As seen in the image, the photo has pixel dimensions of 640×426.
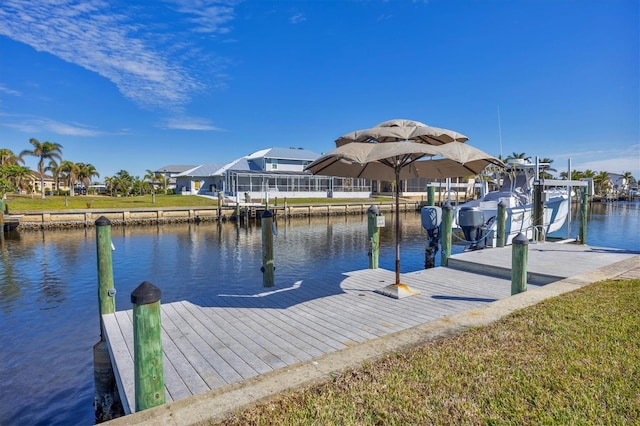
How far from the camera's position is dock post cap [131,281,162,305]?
119 inches

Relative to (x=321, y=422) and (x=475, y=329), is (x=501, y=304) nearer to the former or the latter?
(x=475, y=329)

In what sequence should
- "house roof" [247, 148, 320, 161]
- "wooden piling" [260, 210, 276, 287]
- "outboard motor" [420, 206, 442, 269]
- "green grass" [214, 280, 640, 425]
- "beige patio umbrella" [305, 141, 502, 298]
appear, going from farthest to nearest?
1. "house roof" [247, 148, 320, 161]
2. "outboard motor" [420, 206, 442, 269]
3. "wooden piling" [260, 210, 276, 287]
4. "beige patio umbrella" [305, 141, 502, 298]
5. "green grass" [214, 280, 640, 425]

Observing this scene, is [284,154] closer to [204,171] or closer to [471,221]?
[204,171]

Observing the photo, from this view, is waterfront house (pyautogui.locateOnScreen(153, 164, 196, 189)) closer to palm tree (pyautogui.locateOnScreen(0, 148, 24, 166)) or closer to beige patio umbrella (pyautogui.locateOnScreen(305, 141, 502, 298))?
palm tree (pyautogui.locateOnScreen(0, 148, 24, 166))

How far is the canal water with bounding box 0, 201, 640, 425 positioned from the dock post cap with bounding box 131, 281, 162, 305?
4020 mm

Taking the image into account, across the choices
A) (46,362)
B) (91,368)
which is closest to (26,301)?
(46,362)

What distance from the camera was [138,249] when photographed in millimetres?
20250

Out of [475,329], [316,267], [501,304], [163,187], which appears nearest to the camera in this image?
[475,329]

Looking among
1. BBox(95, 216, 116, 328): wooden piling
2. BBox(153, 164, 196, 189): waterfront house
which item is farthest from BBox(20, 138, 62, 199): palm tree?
BBox(95, 216, 116, 328): wooden piling

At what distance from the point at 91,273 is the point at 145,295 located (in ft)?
46.7

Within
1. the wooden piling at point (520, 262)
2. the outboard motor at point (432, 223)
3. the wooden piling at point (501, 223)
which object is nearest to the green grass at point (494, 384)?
the wooden piling at point (520, 262)

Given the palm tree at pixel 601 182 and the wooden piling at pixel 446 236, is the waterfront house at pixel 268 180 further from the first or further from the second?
the palm tree at pixel 601 182

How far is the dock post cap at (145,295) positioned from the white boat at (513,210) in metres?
11.8

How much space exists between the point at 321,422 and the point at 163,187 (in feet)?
212
